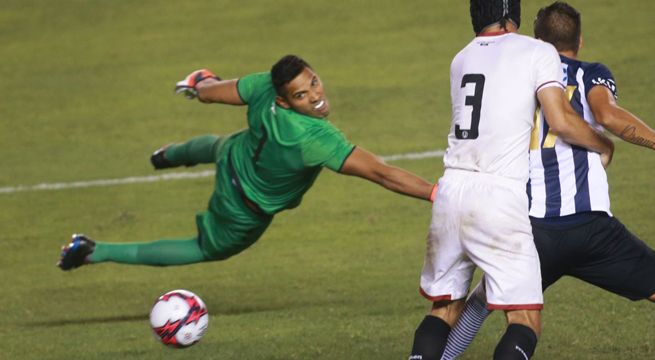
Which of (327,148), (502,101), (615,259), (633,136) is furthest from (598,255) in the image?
(327,148)

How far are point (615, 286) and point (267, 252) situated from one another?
651 cm

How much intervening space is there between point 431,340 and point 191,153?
3393 mm

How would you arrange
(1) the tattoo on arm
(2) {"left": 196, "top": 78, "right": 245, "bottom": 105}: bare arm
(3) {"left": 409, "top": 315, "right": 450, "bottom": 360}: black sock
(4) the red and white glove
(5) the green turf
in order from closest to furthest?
(3) {"left": 409, "top": 315, "right": 450, "bottom": 360}: black sock < (1) the tattoo on arm < (2) {"left": 196, "top": 78, "right": 245, "bottom": 105}: bare arm < (4) the red and white glove < (5) the green turf

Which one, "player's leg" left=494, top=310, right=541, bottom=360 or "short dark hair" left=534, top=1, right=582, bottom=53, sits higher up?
"short dark hair" left=534, top=1, right=582, bottom=53

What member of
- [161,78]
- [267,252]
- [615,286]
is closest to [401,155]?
[267,252]

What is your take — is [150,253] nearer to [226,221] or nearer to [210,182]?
[226,221]

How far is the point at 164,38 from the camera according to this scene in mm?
22484

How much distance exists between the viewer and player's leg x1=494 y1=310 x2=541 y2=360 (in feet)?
21.6

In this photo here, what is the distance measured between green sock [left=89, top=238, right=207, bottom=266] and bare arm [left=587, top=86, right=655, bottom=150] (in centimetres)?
366

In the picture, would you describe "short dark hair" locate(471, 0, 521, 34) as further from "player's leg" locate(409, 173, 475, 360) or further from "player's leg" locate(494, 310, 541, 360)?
"player's leg" locate(494, 310, 541, 360)

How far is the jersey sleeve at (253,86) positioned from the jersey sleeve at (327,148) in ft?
1.76

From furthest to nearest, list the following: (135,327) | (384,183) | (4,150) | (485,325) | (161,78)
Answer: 1. (161,78)
2. (4,150)
3. (135,327)
4. (485,325)
5. (384,183)

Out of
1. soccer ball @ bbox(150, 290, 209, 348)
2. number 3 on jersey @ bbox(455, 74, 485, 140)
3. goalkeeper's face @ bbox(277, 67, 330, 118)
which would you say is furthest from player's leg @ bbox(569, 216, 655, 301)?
soccer ball @ bbox(150, 290, 209, 348)

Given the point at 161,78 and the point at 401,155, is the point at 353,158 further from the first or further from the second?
the point at 161,78
